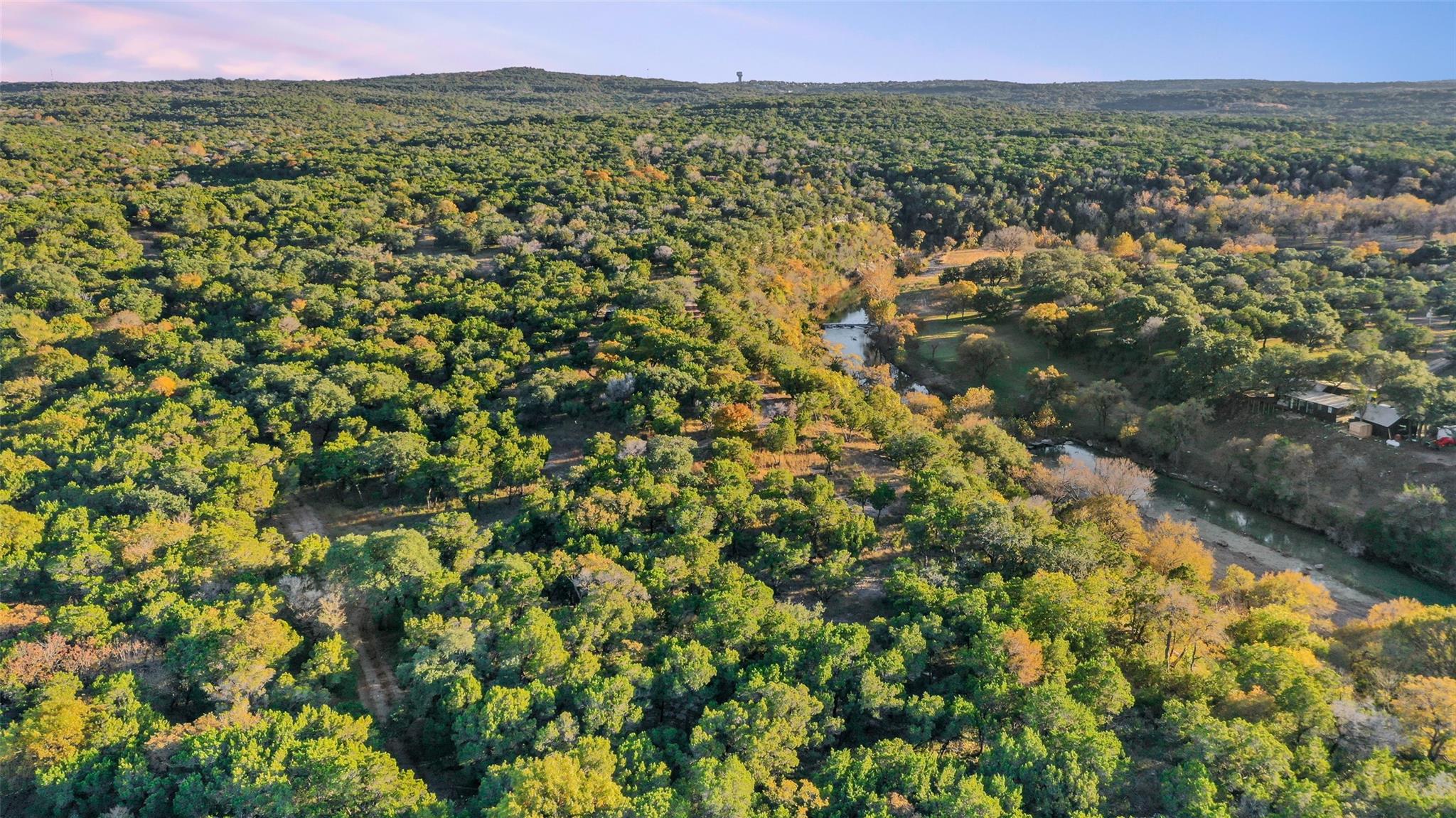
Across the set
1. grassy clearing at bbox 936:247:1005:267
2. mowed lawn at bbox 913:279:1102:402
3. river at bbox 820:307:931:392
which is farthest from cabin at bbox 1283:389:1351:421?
grassy clearing at bbox 936:247:1005:267

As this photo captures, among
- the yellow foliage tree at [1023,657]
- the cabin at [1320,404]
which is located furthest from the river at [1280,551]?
the yellow foliage tree at [1023,657]

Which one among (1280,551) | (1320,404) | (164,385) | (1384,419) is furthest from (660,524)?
(1384,419)

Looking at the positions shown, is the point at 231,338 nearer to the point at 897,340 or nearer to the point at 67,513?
the point at 67,513

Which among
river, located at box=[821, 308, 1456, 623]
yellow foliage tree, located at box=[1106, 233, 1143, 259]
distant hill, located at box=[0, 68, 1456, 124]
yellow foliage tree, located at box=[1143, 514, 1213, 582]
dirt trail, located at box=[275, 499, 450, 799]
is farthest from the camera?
distant hill, located at box=[0, 68, 1456, 124]

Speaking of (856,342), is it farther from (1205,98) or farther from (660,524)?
(1205,98)

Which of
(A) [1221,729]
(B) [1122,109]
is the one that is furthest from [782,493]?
(B) [1122,109]

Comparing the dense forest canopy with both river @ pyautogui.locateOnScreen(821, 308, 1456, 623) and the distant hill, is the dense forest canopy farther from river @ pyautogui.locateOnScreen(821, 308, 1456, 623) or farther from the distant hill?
the distant hill
